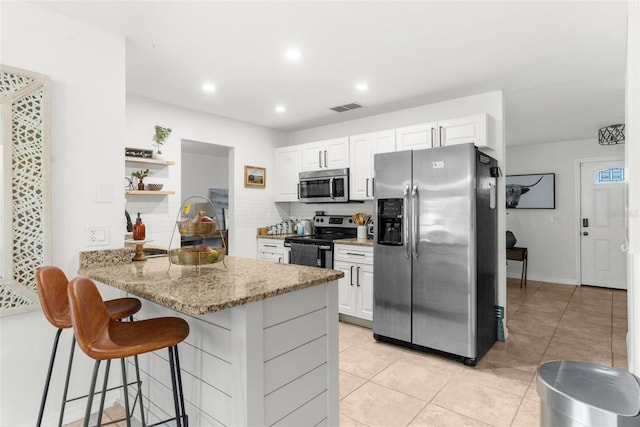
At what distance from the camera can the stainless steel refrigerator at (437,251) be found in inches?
114

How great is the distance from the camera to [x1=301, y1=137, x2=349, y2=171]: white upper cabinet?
441 centimetres

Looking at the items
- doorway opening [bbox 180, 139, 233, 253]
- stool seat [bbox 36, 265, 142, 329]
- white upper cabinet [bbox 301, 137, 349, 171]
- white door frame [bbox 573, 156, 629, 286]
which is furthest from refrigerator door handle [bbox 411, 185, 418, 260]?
doorway opening [bbox 180, 139, 233, 253]

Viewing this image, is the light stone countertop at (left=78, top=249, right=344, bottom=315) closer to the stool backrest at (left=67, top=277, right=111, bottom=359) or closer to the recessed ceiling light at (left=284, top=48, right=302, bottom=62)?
the stool backrest at (left=67, top=277, right=111, bottom=359)

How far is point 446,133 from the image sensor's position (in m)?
3.59

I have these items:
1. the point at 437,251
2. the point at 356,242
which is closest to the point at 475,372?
the point at 437,251

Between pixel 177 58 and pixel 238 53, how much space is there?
0.52 meters

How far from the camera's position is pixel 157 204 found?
388 centimetres

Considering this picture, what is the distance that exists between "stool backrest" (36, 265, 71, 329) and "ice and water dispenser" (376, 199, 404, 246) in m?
2.51

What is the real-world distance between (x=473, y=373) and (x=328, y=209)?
2.75m

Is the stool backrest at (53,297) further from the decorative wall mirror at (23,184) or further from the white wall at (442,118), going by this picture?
the white wall at (442,118)

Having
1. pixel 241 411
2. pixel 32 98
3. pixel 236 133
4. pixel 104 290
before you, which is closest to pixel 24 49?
pixel 32 98

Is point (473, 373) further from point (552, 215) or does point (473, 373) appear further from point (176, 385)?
point (552, 215)

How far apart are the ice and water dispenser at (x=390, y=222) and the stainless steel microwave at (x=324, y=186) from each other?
1.01 metres

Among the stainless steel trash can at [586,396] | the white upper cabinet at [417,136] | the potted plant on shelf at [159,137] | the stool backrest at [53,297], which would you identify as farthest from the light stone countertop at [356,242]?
the stool backrest at [53,297]
